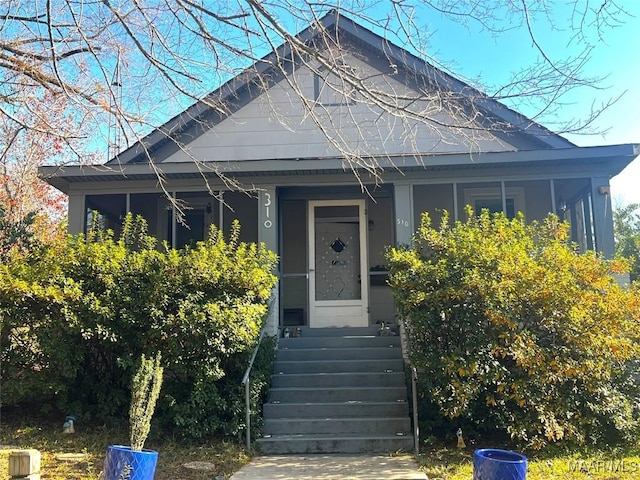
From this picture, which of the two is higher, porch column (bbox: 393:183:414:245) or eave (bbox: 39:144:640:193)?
eave (bbox: 39:144:640:193)

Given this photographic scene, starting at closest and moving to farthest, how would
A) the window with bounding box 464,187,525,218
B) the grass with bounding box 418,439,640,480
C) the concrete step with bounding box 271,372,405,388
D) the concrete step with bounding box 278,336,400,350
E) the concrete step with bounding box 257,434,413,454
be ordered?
the grass with bounding box 418,439,640,480 → the concrete step with bounding box 257,434,413,454 → the concrete step with bounding box 271,372,405,388 → the concrete step with bounding box 278,336,400,350 → the window with bounding box 464,187,525,218

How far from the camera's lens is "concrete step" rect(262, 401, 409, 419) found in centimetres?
724

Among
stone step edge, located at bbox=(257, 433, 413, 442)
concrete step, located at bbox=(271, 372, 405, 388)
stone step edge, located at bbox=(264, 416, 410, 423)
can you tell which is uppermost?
concrete step, located at bbox=(271, 372, 405, 388)

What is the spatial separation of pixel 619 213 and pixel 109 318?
23.7 m

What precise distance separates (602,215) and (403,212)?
300cm

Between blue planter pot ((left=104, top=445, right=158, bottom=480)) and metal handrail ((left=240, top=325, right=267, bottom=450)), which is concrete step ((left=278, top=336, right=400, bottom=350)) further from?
→ blue planter pot ((left=104, top=445, right=158, bottom=480))

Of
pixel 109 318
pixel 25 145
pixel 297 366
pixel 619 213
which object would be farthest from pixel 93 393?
pixel 619 213

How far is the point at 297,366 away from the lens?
27.2 feet

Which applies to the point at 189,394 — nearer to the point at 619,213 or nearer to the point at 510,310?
the point at 510,310

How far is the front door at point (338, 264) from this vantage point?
34.2 feet

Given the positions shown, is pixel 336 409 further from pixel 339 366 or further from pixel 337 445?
pixel 339 366

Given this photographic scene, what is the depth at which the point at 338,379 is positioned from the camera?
792cm

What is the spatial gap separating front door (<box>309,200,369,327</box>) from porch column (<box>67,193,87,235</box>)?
390 centimetres

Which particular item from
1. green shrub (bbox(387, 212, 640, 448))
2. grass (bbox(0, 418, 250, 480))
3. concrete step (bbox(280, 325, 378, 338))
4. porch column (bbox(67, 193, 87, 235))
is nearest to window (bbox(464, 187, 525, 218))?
concrete step (bbox(280, 325, 378, 338))
